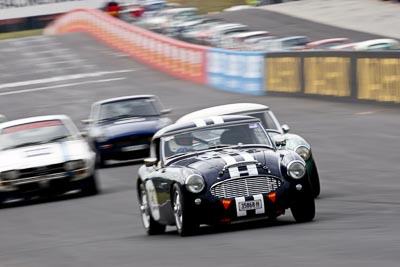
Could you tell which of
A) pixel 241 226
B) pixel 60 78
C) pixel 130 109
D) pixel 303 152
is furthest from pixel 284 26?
pixel 241 226

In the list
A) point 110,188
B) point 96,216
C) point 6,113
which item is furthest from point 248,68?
point 96,216

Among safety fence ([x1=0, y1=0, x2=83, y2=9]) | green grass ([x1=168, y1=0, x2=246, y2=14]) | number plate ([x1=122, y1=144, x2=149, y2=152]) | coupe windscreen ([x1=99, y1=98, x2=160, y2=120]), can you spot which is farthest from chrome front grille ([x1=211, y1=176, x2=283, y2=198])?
safety fence ([x1=0, y1=0, x2=83, y2=9])

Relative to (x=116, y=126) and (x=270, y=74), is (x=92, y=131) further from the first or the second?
(x=270, y=74)

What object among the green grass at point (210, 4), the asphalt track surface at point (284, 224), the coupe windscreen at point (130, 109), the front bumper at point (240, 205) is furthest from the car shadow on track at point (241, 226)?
the green grass at point (210, 4)

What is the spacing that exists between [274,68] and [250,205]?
998 inches

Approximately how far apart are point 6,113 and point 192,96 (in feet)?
23.8

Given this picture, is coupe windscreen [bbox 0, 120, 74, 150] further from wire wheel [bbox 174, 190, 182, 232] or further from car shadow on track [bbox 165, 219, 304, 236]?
wire wheel [bbox 174, 190, 182, 232]

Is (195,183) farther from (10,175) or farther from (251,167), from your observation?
(10,175)

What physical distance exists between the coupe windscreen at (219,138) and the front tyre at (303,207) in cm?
91

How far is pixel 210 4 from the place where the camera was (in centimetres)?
9456

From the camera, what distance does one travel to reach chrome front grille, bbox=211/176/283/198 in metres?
10.5

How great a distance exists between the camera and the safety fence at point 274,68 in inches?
1100

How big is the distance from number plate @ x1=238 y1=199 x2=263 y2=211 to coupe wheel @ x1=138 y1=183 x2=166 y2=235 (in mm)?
1667

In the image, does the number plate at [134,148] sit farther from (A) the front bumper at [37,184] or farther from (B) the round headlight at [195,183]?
(B) the round headlight at [195,183]
